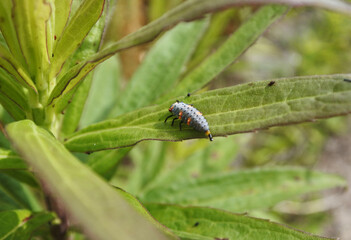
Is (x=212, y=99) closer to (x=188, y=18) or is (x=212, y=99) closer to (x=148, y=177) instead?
(x=188, y=18)

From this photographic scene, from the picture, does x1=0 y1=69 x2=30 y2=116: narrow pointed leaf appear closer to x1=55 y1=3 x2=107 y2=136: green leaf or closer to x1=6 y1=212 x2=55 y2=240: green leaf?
x1=55 y1=3 x2=107 y2=136: green leaf

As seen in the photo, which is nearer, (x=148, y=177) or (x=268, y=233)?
(x=268, y=233)

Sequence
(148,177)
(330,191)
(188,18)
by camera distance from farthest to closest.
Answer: (330,191) < (148,177) < (188,18)

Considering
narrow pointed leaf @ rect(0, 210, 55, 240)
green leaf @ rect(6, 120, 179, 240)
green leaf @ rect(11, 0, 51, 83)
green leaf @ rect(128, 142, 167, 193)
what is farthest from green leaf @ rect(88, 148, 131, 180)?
green leaf @ rect(128, 142, 167, 193)

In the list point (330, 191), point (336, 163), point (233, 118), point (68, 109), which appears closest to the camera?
point (233, 118)

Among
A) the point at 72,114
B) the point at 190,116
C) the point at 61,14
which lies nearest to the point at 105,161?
the point at 72,114

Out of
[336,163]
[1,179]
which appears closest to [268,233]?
[1,179]
